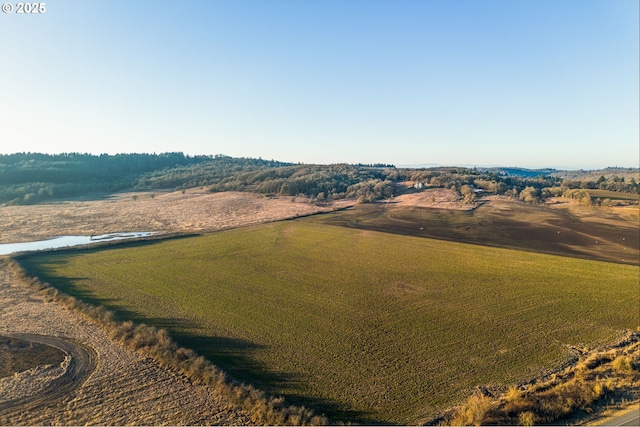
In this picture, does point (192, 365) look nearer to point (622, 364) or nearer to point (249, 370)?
point (249, 370)

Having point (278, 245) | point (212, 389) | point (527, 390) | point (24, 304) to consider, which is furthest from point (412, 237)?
point (24, 304)

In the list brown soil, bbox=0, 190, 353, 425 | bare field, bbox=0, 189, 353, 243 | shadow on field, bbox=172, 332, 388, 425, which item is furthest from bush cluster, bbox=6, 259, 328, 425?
bare field, bbox=0, 189, 353, 243

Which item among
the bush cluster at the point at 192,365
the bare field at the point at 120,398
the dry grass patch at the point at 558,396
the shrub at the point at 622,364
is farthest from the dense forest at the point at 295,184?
the bare field at the point at 120,398

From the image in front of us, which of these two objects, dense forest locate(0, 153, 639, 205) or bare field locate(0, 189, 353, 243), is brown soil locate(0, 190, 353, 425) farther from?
dense forest locate(0, 153, 639, 205)

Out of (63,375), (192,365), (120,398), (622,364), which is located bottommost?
(120,398)

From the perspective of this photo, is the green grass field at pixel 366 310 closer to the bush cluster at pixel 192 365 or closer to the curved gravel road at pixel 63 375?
the bush cluster at pixel 192 365

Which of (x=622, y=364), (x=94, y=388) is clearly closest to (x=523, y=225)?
(x=622, y=364)
